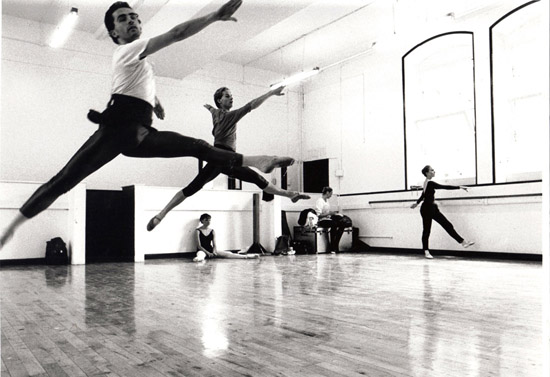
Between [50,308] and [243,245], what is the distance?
588 cm

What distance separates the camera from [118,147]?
1.43 metres

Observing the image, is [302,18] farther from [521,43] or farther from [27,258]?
[27,258]

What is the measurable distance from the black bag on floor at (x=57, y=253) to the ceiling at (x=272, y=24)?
298 centimetres

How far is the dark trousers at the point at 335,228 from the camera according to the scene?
33.7 feet

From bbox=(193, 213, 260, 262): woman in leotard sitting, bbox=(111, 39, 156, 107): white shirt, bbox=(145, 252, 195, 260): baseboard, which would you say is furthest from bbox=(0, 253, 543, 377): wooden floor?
bbox=(145, 252, 195, 260): baseboard

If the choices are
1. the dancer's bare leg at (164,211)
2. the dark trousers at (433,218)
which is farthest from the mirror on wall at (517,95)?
the dancer's bare leg at (164,211)

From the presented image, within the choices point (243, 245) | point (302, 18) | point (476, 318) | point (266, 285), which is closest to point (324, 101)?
point (302, 18)

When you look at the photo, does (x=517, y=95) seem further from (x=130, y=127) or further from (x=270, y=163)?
(x=130, y=127)

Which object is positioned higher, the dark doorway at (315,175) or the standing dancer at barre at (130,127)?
the dark doorway at (315,175)

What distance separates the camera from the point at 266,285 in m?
5.24

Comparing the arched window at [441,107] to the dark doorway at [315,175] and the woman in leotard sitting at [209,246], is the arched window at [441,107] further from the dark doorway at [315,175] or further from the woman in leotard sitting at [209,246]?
the woman in leotard sitting at [209,246]

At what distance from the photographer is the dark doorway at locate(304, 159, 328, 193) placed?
37.4 ft

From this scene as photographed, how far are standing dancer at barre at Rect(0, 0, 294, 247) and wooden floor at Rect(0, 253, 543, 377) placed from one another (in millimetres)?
1188

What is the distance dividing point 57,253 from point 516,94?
7885mm
